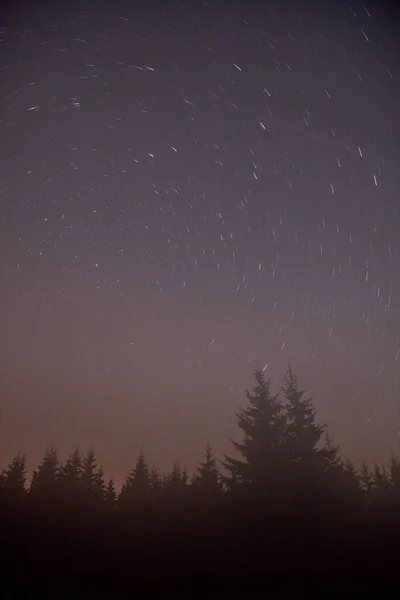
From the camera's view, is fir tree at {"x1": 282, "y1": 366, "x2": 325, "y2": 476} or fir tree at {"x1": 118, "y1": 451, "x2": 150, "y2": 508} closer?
fir tree at {"x1": 282, "y1": 366, "x2": 325, "y2": 476}

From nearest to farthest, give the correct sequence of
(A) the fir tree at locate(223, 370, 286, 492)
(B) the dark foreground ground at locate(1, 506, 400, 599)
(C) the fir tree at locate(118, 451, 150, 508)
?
(B) the dark foreground ground at locate(1, 506, 400, 599) → (A) the fir tree at locate(223, 370, 286, 492) → (C) the fir tree at locate(118, 451, 150, 508)

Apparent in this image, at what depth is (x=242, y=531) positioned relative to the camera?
10945 millimetres

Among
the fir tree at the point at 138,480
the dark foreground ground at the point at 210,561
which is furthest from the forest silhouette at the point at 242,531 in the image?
the fir tree at the point at 138,480

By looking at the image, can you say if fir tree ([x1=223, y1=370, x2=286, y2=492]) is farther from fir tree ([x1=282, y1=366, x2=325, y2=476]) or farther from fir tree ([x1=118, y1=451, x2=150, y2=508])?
fir tree ([x1=118, y1=451, x2=150, y2=508])

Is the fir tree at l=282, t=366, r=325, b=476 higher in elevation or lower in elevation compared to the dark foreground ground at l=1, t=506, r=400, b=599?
higher

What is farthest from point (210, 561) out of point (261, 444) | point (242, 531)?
point (261, 444)

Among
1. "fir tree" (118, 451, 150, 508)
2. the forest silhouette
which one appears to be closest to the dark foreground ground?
the forest silhouette

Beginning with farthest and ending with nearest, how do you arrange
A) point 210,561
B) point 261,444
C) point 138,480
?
point 138,480 → point 261,444 → point 210,561

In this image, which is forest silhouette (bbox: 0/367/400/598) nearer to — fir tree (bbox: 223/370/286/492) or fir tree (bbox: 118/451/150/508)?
fir tree (bbox: 223/370/286/492)

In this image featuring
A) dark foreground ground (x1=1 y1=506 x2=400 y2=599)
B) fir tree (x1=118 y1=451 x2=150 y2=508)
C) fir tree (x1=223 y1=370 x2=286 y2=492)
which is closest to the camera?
dark foreground ground (x1=1 y1=506 x2=400 y2=599)

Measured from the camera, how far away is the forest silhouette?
32.7 feet

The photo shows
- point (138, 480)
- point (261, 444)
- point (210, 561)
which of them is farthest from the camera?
point (138, 480)

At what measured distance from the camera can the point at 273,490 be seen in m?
12.0

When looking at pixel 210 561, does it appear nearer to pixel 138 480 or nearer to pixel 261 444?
pixel 261 444
